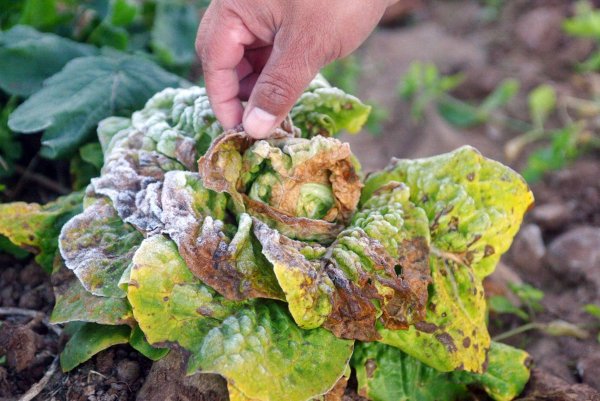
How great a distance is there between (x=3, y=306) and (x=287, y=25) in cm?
172

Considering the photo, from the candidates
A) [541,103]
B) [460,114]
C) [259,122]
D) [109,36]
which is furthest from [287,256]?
[541,103]

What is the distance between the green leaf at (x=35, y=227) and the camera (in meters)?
2.55

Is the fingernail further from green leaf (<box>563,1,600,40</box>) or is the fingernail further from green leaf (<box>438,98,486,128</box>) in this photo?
green leaf (<box>563,1,600,40</box>)

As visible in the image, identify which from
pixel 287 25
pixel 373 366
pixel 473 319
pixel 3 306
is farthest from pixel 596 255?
pixel 3 306

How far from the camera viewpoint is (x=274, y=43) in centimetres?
223

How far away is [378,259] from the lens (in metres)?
2.28

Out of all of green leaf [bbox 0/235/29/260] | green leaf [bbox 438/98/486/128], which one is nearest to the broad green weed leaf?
green leaf [bbox 0/235/29/260]

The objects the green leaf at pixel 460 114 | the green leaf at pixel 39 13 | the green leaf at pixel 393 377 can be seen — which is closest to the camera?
the green leaf at pixel 393 377

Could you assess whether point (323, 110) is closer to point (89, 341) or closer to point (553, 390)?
point (89, 341)

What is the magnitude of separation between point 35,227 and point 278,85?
119 cm

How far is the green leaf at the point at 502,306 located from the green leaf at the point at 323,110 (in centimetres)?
119

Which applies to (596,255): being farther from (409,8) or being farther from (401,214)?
A: (409,8)

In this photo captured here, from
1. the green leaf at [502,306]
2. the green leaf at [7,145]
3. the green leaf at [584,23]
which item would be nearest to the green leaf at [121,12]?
the green leaf at [7,145]

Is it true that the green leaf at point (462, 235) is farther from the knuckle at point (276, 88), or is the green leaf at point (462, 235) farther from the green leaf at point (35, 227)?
the green leaf at point (35, 227)
